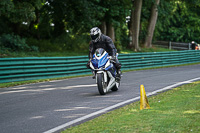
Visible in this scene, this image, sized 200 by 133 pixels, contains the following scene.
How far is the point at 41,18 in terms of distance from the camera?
32.8m

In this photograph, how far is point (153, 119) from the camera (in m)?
6.49

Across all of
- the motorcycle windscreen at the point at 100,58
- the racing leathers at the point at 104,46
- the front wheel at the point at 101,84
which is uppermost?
the racing leathers at the point at 104,46

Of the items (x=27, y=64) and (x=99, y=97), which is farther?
(x=27, y=64)

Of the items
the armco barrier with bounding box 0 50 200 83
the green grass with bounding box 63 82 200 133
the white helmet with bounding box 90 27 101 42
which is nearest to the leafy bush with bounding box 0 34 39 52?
the armco barrier with bounding box 0 50 200 83

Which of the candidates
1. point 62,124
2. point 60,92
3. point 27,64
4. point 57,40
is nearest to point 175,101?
point 62,124

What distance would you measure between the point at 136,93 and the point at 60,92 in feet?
7.94

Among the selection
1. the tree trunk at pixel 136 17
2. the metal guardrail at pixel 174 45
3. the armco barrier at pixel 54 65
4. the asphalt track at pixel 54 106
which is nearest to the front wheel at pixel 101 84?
the asphalt track at pixel 54 106

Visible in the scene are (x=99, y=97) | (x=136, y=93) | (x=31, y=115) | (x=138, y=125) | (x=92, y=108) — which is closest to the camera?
(x=138, y=125)

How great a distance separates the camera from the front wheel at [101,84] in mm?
9897

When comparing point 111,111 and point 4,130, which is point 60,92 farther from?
point 4,130

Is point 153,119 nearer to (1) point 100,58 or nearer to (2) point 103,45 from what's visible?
(1) point 100,58

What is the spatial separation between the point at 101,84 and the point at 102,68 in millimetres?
459

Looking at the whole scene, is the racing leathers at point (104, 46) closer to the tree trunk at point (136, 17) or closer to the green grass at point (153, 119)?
the green grass at point (153, 119)

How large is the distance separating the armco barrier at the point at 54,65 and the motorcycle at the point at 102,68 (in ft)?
19.5
